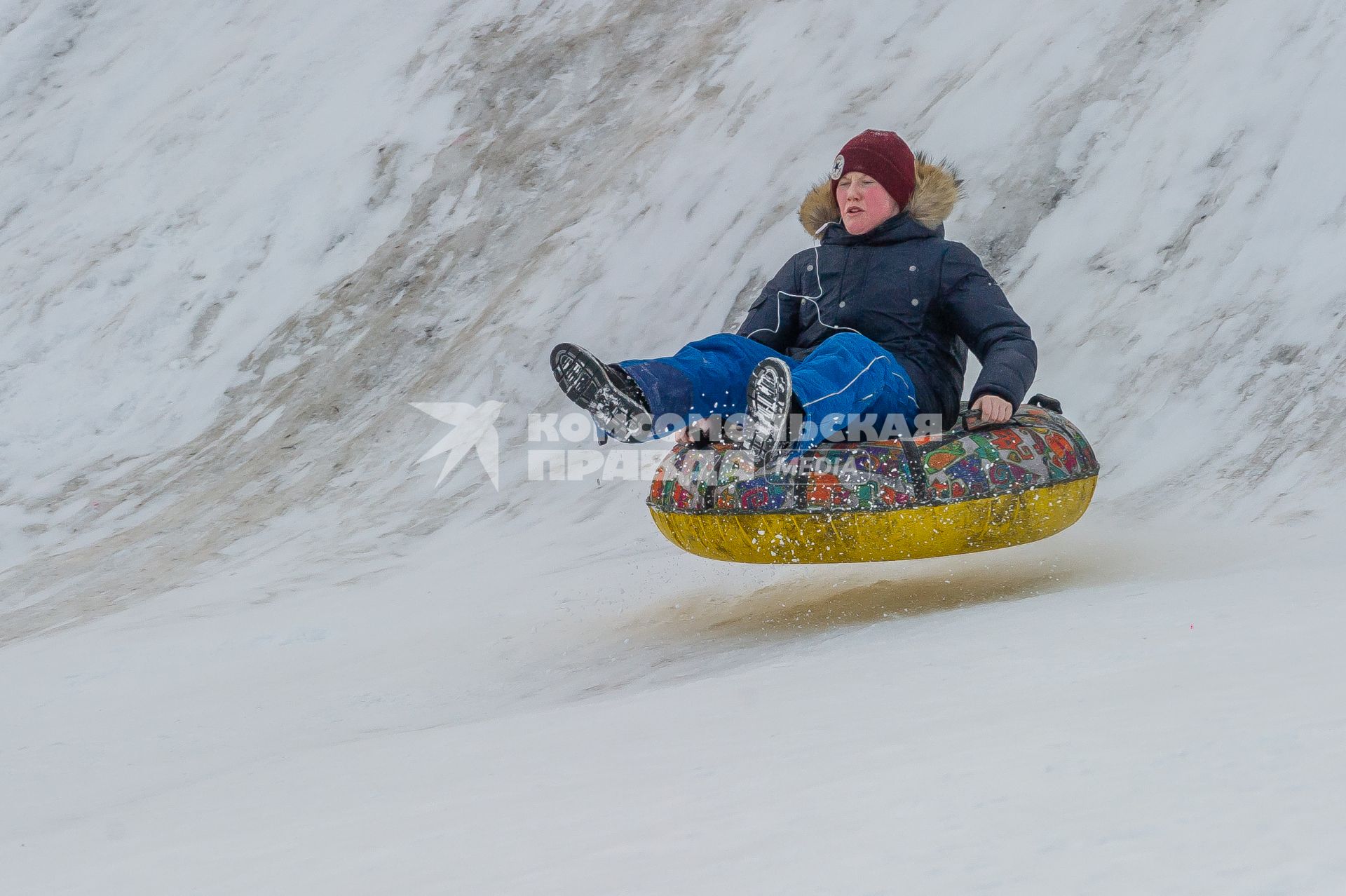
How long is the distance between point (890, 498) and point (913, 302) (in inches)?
30.6

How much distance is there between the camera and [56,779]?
2.80 m

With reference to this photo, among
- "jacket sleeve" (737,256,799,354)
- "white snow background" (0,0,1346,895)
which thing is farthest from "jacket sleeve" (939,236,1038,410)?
"white snow background" (0,0,1346,895)

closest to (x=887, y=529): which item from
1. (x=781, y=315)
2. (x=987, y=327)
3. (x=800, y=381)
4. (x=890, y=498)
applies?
(x=890, y=498)

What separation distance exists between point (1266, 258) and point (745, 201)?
2588 mm

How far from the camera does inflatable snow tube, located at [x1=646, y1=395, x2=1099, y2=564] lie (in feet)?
10.4

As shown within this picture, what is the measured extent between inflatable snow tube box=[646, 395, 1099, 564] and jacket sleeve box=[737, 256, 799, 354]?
652mm

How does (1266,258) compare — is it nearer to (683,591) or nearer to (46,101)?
(683,591)

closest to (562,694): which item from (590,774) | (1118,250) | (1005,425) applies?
→ (590,774)

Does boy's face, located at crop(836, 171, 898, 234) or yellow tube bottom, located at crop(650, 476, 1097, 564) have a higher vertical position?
boy's face, located at crop(836, 171, 898, 234)
